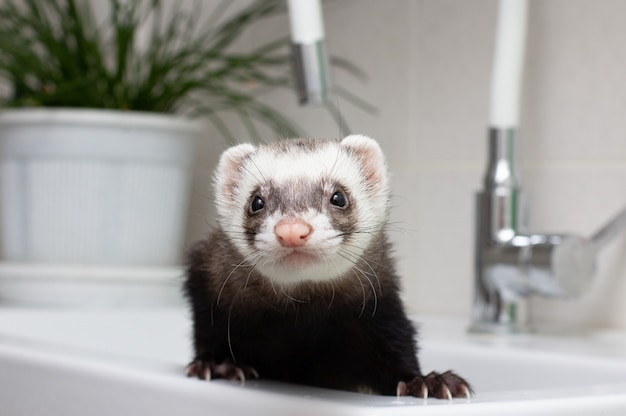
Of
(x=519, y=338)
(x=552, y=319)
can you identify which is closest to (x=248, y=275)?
(x=519, y=338)

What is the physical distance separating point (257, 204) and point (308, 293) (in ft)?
0.19

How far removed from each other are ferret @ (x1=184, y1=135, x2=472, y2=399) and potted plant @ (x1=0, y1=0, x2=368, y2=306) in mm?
560

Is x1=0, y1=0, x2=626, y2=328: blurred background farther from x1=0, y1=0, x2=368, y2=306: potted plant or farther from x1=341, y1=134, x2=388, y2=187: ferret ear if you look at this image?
x1=341, y1=134, x2=388, y2=187: ferret ear

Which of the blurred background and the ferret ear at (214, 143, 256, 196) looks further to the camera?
the blurred background

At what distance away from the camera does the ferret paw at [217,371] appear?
0.56 meters

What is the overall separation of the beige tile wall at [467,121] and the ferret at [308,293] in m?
0.38

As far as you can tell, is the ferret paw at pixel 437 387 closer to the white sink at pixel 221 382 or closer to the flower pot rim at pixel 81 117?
the white sink at pixel 221 382

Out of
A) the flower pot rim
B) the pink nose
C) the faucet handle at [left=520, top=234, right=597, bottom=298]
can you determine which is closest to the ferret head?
the pink nose

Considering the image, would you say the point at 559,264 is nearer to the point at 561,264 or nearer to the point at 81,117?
the point at 561,264

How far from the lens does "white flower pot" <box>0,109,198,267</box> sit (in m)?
1.12

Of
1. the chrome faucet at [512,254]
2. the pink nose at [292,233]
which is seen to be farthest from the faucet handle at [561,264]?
the pink nose at [292,233]

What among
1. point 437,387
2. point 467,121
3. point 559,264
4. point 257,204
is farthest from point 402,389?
point 467,121

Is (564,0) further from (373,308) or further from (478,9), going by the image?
(373,308)

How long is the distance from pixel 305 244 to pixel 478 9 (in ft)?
2.13
